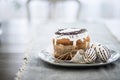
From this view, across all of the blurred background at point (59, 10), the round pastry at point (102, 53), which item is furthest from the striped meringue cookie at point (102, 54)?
the blurred background at point (59, 10)

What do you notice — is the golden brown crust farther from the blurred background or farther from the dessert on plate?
the blurred background

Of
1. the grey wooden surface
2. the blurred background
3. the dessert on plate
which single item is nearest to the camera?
the grey wooden surface

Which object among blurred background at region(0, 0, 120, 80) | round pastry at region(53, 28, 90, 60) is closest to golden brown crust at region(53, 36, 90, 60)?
round pastry at region(53, 28, 90, 60)

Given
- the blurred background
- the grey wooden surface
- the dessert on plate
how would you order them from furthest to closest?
the blurred background
the dessert on plate
the grey wooden surface

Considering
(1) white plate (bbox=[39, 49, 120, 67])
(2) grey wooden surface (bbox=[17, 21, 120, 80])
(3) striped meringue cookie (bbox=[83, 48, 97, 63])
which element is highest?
(3) striped meringue cookie (bbox=[83, 48, 97, 63])

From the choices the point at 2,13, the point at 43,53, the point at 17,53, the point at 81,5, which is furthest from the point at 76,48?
the point at 2,13

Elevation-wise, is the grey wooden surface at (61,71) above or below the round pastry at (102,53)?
below

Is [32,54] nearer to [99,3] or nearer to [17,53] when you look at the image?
[17,53]

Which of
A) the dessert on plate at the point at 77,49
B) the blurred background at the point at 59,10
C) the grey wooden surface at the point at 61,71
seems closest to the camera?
the grey wooden surface at the point at 61,71

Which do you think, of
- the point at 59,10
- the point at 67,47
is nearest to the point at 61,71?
the point at 67,47

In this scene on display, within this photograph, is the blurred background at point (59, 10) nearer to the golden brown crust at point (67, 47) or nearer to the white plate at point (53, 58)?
the white plate at point (53, 58)
